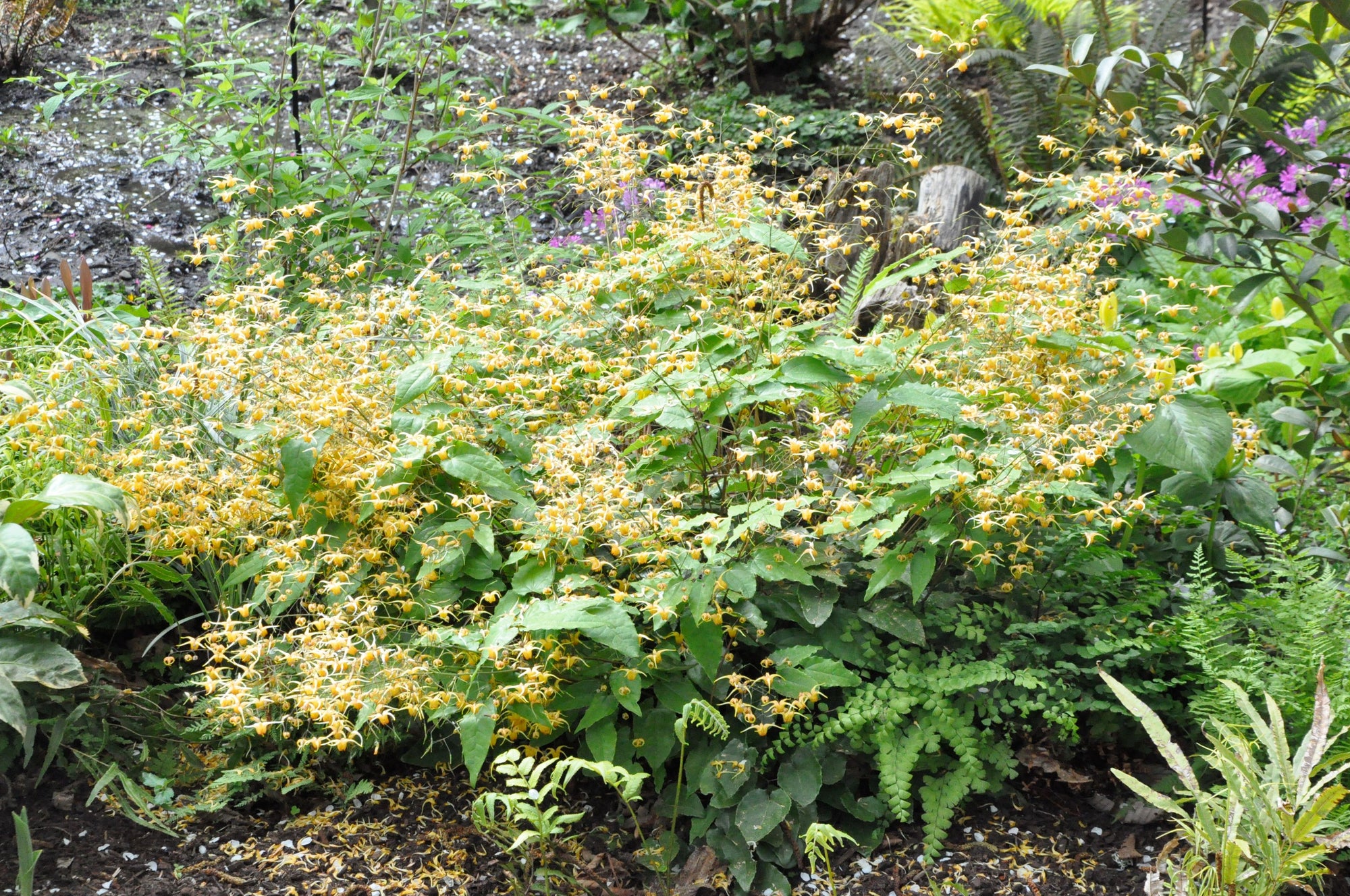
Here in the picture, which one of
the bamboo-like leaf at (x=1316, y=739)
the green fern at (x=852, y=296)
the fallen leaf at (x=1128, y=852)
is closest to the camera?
the bamboo-like leaf at (x=1316, y=739)

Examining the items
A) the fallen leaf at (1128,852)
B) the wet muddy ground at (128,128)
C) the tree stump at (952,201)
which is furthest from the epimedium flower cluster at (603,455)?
the wet muddy ground at (128,128)

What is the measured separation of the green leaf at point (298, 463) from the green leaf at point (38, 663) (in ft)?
1.63

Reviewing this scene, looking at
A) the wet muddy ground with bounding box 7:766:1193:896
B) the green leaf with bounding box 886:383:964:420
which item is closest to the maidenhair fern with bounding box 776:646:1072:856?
the wet muddy ground with bounding box 7:766:1193:896

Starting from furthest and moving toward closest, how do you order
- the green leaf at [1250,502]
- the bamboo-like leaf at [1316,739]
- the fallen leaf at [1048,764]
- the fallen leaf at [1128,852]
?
the green leaf at [1250,502]
the fallen leaf at [1048,764]
the fallen leaf at [1128,852]
the bamboo-like leaf at [1316,739]

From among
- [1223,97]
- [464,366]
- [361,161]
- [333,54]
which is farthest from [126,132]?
[1223,97]

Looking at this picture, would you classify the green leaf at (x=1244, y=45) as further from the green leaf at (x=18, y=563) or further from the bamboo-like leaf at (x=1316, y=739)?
the green leaf at (x=18, y=563)

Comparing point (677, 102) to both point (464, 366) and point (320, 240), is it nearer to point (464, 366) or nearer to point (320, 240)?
point (320, 240)

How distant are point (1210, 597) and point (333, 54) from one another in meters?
3.47

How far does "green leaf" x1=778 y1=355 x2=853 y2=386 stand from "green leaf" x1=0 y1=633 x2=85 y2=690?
1427mm

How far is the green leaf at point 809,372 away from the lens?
2031 mm

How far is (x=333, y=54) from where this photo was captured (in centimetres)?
407

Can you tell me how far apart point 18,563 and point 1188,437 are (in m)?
2.16

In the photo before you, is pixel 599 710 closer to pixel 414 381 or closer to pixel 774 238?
pixel 414 381

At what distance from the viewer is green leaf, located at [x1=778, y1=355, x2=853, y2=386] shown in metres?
2.03
